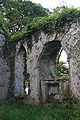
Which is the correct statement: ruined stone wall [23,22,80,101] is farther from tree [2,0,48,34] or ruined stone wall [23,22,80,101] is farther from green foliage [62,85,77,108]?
tree [2,0,48,34]

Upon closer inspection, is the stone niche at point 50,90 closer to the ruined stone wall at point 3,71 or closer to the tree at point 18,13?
the ruined stone wall at point 3,71

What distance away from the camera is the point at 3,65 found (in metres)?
11.1

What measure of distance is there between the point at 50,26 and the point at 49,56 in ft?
5.98

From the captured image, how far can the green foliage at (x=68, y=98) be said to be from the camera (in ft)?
25.6

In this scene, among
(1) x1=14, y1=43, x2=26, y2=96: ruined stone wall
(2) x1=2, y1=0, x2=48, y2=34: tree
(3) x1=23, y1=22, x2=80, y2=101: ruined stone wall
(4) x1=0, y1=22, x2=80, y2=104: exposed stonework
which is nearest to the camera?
(3) x1=23, y1=22, x2=80, y2=101: ruined stone wall

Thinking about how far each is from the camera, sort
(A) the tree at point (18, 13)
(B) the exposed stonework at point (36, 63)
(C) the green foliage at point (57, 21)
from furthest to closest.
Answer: (A) the tree at point (18, 13)
(C) the green foliage at point (57, 21)
(B) the exposed stonework at point (36, 63)

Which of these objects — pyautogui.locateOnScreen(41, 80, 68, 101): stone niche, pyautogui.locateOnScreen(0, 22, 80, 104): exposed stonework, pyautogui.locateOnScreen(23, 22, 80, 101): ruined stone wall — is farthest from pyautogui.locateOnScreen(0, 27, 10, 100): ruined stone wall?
pyautogui.locateOnScreen(41, 80, 68, 101): stone niche

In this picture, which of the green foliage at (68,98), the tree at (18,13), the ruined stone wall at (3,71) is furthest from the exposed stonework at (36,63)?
the tree at (18,13)

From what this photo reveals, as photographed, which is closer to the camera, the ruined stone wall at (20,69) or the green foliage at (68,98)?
the green foliage at (68,98)

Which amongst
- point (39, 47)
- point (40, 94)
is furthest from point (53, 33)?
point (40, 94)

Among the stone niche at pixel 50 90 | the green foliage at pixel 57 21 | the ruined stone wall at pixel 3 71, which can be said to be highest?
the green foliage at pixel 57 21

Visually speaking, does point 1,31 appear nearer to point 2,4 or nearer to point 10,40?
point 10,40

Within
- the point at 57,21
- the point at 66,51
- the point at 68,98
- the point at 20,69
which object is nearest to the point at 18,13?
the point at 20,69

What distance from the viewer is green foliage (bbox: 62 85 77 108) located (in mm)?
7818
